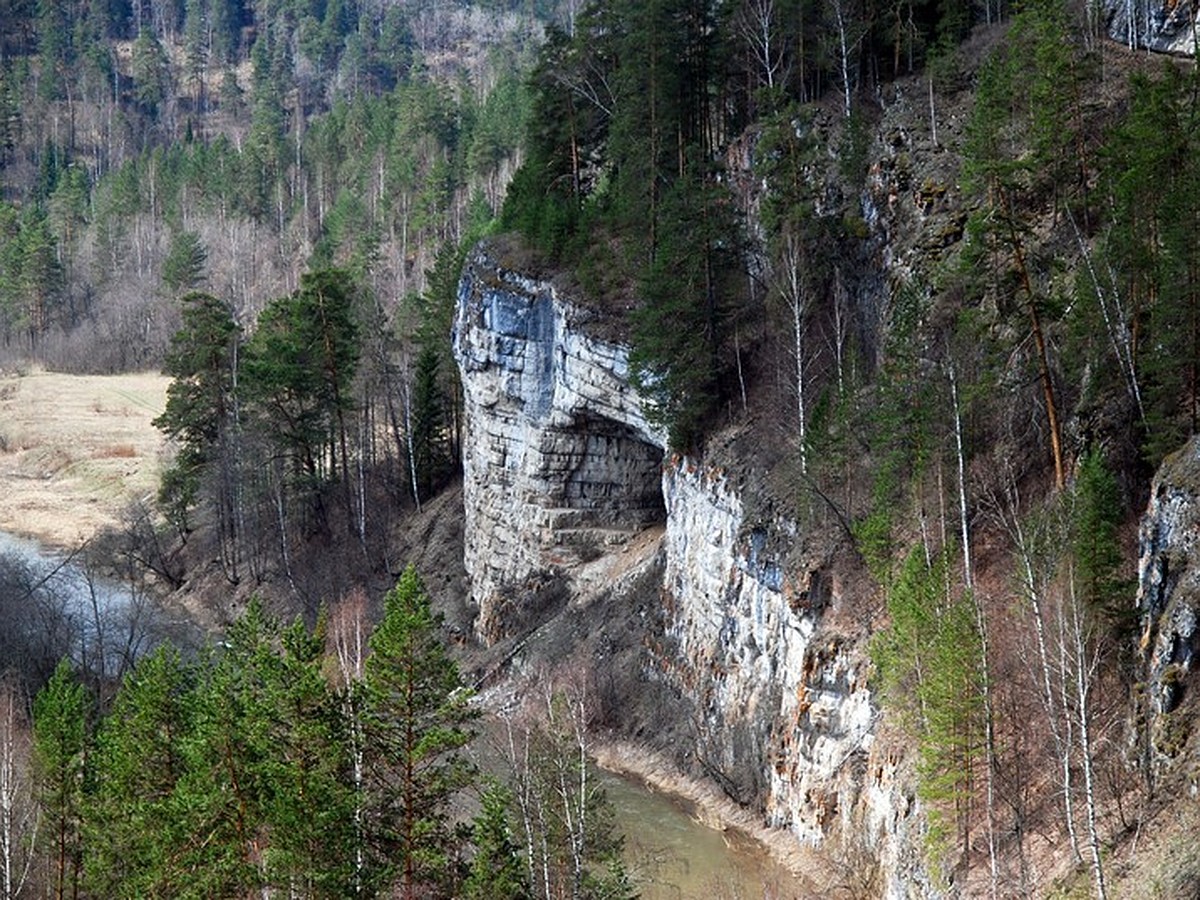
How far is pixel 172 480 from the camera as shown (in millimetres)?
64812

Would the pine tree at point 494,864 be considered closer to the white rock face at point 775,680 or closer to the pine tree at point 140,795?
the pine tree at point 140,795

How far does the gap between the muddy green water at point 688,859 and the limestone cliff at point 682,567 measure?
116cm

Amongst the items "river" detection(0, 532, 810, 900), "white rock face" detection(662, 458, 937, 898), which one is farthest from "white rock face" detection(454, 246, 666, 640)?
"river" detection(0, 532, 810, 900)

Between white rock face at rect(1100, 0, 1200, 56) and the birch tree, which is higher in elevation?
white rock face at rect(1100, 0, 1200, 56)

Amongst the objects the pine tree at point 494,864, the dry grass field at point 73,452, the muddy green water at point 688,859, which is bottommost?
the muddy green water at point 688,859

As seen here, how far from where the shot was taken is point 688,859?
36.2 metres

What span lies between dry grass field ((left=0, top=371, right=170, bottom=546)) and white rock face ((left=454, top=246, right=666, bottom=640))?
23759 mm

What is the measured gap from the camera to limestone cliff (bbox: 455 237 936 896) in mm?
33875

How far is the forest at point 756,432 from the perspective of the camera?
2419 centimetres

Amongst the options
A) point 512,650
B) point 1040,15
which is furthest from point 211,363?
point 1040,15

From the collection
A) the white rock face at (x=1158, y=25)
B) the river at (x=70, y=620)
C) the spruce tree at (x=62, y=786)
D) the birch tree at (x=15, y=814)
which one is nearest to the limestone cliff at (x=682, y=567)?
the river at (x=70, y=620)

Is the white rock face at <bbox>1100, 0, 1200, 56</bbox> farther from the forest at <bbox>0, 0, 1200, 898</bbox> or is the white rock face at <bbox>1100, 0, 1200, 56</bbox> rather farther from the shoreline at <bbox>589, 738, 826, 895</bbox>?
the shoreline at <bbox>589, 738, 826, 895</bbox>

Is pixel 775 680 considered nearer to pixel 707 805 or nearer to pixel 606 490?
pixel 707 805

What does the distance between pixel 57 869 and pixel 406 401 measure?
1416 inches
